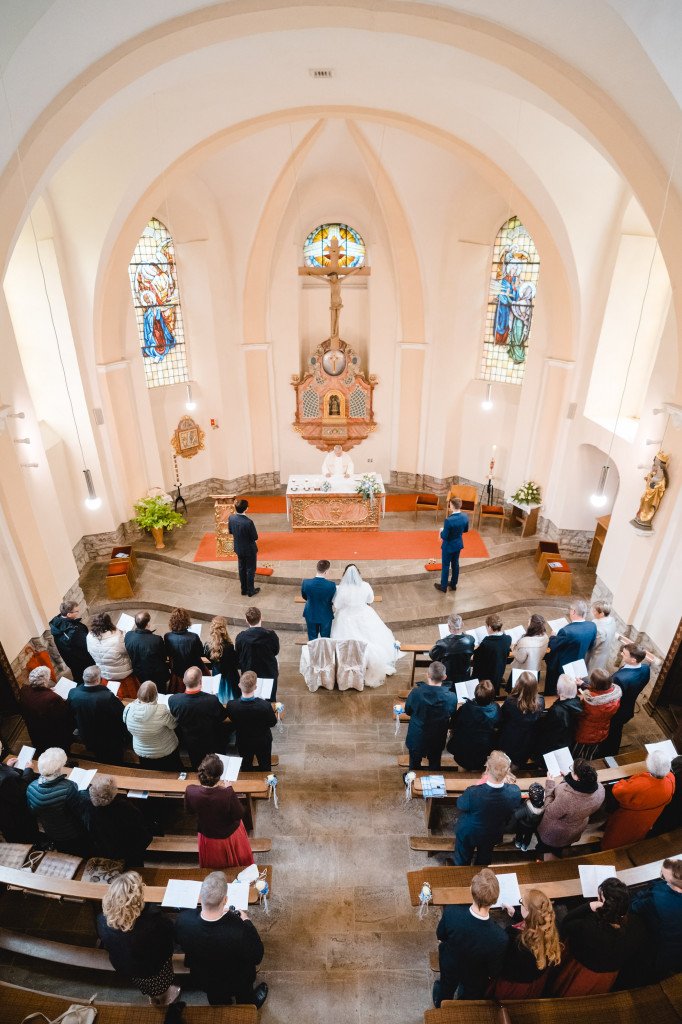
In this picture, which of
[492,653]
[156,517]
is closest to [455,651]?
[492,653]

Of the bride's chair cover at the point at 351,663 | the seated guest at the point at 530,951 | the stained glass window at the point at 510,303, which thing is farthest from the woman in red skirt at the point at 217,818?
the stained glass window at the point at 510,303

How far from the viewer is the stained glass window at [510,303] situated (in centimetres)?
1262

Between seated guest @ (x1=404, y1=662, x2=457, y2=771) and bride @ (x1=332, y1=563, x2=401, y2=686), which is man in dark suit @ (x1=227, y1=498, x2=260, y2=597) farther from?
seated guest @ (x1=404, y1=662, x2=457, y2=771)

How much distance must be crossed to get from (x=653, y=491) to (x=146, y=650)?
671 centimetres

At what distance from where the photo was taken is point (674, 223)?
6387mm

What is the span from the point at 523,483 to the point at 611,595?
3.77 metres

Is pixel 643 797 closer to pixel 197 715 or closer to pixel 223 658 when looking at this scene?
pixel 197 715

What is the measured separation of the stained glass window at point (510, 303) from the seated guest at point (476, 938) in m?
11.4

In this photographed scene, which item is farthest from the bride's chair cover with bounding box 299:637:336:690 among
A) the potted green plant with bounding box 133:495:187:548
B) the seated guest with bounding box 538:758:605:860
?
the potted green plant with bounding box 133:495:187:548

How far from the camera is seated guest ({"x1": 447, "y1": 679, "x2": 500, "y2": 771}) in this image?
17.9 ft

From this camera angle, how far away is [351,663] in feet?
A: 25.1

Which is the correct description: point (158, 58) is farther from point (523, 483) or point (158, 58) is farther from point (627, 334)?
point (523, 483)

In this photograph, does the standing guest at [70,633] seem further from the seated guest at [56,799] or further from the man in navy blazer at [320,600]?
the man in navy blazer at [320,600]

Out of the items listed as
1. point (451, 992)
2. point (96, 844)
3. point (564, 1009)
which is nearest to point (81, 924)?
point (96, 844)
